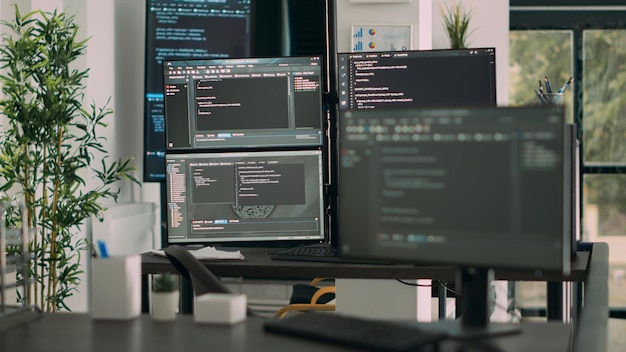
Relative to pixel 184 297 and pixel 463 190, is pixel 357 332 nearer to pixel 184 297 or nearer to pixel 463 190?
pixel 463 190

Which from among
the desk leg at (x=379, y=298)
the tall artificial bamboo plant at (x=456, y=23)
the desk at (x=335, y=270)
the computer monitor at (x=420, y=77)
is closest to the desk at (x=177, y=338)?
the desk at (x=335, y=270)

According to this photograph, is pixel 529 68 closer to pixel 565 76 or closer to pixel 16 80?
pixel 565 76

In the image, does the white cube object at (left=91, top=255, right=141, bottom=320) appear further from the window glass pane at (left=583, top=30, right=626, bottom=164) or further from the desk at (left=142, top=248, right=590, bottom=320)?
the window glass pane at (left=583, top=30, right=626, bottom=164)

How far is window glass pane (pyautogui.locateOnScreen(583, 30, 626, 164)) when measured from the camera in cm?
662

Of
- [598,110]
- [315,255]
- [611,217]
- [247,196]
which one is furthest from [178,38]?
[611,217]

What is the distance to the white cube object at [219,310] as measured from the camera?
1.79 meters

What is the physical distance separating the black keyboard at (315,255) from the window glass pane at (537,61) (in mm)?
4081

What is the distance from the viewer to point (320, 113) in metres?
2.97

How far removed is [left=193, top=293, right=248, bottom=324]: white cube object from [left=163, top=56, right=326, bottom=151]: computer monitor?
122 cm

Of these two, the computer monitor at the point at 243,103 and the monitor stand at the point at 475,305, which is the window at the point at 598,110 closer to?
the computer monitor at the point at 243,103

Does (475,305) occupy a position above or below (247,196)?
below

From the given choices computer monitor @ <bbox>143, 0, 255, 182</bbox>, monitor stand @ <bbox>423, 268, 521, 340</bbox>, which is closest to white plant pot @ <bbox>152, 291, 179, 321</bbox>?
monitor stand @ <bbox>423, 268, 521, 340</bbox>

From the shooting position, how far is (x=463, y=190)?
166cm

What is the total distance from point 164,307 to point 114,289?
0.38 feet
